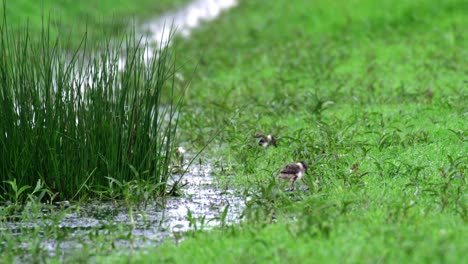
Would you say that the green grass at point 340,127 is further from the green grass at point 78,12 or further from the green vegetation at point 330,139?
the green grass at point 78,12

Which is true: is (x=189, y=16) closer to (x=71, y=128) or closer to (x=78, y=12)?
(x=78, y=12)

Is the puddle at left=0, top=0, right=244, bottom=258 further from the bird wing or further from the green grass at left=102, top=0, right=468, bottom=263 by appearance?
the bird wing

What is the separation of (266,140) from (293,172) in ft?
4.81

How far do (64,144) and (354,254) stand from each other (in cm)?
252

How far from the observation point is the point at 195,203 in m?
6.25

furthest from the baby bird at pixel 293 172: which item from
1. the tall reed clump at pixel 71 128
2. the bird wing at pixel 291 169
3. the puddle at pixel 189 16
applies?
the puddle at pixel 189 16

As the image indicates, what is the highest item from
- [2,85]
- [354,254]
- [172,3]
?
[172,3]

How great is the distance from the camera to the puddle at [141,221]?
5.14 meters

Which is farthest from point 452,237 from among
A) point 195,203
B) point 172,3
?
point 172,3

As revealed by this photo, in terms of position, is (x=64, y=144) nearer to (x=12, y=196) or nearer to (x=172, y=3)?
(x=12, y=196)

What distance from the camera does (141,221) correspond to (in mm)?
5648

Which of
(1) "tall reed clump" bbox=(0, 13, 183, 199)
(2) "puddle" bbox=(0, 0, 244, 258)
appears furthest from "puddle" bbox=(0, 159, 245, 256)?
(1) "tall reed clump" bbox=(0, 13, 183, 199)

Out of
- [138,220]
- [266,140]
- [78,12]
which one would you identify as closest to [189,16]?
[78,12]

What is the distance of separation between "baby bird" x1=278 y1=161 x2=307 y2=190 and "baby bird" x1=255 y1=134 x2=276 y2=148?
1.31 meters
